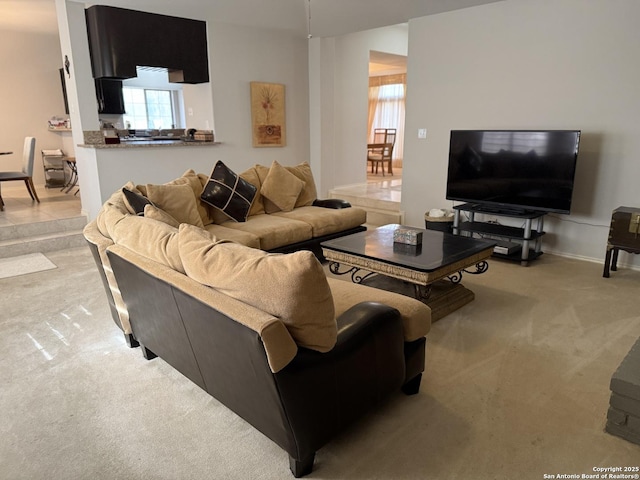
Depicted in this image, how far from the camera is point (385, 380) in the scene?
1994 mm

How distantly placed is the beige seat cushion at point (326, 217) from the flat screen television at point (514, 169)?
123 centimetres

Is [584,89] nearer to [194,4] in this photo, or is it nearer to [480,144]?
[480,144]

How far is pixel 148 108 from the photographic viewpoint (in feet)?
33.3

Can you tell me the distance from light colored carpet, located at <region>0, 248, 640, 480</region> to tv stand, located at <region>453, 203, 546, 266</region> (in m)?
1.08

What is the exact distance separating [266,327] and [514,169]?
12.9ft

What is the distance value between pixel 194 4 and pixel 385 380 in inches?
204

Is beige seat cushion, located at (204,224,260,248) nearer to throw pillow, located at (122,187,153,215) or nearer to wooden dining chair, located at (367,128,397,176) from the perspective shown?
throw pillow, located at (122,187,153,215)

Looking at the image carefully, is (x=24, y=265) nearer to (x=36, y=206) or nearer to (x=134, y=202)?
(x=36, y=206)

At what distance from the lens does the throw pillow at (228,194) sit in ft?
13.5

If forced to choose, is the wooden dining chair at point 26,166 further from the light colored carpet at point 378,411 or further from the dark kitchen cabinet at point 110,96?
the light colored carpet at point 378,411

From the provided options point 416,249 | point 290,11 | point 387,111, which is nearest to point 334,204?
point 416,249

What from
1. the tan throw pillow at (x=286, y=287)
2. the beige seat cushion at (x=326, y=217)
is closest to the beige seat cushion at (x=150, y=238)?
the tan throw pillow at (x=286, y=287)

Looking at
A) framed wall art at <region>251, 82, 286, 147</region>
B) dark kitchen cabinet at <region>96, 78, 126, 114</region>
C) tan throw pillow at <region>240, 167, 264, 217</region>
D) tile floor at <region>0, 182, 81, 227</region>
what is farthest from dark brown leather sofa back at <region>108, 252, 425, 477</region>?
dark kitchen cabinet at <region>96, 78, 126, 114</region>

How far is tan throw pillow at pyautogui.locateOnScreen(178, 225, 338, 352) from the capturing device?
1502mm
